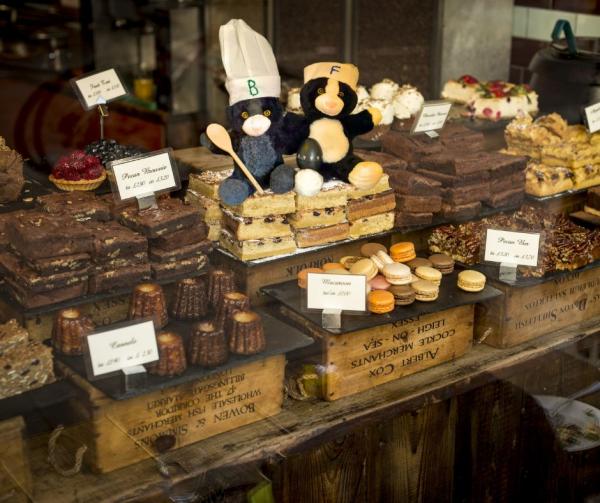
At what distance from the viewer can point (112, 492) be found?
2244mm

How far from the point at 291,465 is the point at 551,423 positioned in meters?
1.08

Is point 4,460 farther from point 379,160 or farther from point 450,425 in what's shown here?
point 379,160

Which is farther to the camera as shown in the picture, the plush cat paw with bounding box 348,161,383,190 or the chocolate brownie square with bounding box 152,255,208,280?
the plush cat paw with bounding box 348,161,383,190

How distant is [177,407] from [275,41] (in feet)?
7.94

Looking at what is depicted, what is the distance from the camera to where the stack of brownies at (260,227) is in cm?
286

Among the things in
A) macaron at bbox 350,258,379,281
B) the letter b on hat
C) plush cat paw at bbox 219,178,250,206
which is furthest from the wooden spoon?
macaron at bbox 350,258,379,281

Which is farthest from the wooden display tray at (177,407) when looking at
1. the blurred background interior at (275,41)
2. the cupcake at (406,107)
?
the blurred background interior at (275,41)

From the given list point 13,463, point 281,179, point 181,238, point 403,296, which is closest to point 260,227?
point 281,179

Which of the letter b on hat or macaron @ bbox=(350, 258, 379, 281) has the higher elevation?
the letter b on hat

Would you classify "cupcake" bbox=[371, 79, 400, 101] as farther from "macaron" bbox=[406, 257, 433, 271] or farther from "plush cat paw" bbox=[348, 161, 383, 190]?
"macaron" bbox=[406, 257, 433, 271]

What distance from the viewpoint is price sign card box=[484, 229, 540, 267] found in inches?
117

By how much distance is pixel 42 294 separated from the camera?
251 cm

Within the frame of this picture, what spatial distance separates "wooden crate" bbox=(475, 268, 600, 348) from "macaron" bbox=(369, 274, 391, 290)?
0.38 m

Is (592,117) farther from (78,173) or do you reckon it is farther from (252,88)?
(78,173)
